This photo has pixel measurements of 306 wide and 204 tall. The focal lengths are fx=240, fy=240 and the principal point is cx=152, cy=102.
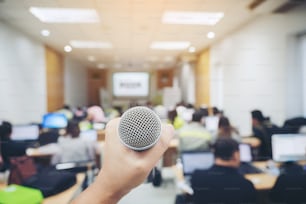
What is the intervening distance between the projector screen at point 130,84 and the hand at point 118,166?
1.27 ft

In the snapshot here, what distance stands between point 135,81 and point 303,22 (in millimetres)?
1288

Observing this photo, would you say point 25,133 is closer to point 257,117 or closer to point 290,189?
point 257,117

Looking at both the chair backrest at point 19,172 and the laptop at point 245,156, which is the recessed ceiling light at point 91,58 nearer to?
the chair backrest at point 19,172

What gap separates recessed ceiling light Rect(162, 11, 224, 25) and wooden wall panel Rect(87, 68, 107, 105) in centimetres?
74

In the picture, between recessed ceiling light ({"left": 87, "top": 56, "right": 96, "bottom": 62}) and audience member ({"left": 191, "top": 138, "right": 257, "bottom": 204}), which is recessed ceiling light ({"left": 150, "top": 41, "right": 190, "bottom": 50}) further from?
audience member ({"left": 191, "top": 138, "right": 257, "bottom": 204})

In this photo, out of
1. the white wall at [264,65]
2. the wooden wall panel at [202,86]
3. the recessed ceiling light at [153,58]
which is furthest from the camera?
the wooden wall panel at [202,86]

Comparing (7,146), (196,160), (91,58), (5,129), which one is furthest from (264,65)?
(7,146)

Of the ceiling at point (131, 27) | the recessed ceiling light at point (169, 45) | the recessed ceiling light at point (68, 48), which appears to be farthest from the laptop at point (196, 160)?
the recessed ceiling light at point (68, 48)

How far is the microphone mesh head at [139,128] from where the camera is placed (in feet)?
0.62

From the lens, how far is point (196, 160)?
1332 millimetres

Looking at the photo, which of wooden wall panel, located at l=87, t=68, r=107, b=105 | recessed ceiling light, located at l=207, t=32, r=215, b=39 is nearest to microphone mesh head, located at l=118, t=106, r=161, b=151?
wooden wall panel, located at l=87, t=68, r=107, b=105

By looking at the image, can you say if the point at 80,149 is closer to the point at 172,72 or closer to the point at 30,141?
the point at 30,141

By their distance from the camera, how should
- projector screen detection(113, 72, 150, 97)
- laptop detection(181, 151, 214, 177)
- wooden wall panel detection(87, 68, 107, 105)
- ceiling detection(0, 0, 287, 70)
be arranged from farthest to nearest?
1. laptop detection(181, 151, 214, 177)
2. wooden wall panel detection(87, 68, 107, 105)
3. ceiling detection(0, 0, 287, 70)
4. projector screen detection(113, 72, 150, 97)

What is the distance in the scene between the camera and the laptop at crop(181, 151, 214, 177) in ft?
4.32
